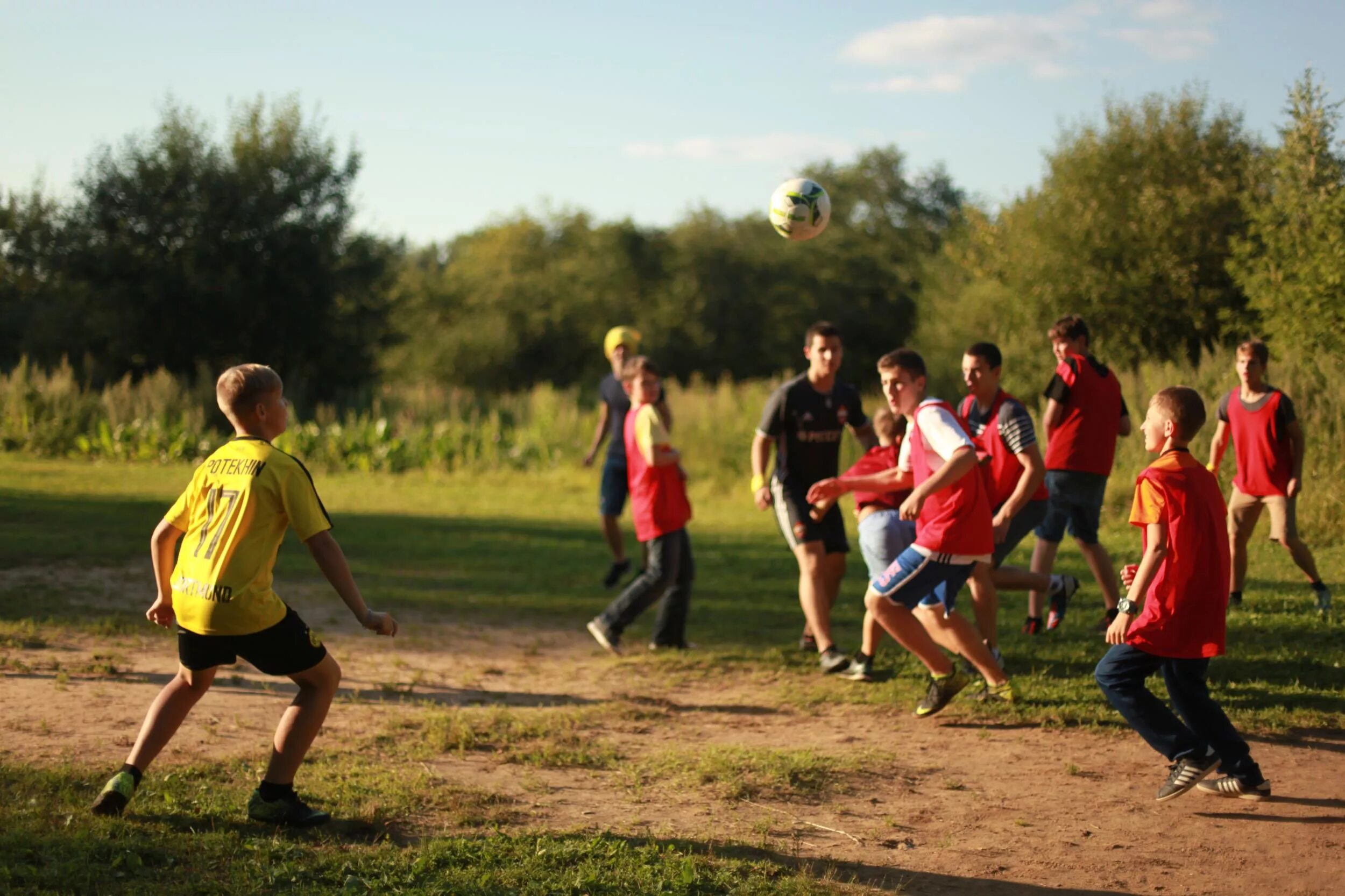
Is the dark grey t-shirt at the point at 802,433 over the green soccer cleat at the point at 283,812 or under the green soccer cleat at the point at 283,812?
over

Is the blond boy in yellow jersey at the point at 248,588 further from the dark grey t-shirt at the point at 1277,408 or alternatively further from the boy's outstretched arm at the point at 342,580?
the dark grey t-shirt at the point at 1277,408

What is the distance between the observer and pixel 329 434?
878 inches

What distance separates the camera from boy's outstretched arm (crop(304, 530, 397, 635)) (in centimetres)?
432

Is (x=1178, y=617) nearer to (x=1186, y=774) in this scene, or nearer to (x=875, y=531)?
(x=1186, y=774)

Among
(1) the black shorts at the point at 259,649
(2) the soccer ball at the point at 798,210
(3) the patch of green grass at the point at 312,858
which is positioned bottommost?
(3) the patch of green grass at the point at 312,858

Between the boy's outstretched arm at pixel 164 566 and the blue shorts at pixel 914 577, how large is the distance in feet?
10.9

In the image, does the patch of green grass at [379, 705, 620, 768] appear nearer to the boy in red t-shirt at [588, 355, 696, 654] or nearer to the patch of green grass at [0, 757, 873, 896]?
the patch of green grass at [0, 757, 873, 896]

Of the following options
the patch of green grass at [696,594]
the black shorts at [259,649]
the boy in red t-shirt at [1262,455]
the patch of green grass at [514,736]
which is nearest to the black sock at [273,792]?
the black shorts at [259,649]

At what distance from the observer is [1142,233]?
2594 cm

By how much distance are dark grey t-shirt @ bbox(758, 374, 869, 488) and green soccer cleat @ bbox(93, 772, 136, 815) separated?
4.29 meters

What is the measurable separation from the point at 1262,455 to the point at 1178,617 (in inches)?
172

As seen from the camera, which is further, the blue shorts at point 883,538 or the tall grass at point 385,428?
the tall grass at point 385,428

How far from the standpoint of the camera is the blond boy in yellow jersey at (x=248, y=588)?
4.37 metres

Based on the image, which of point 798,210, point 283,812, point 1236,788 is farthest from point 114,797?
point 798,210
